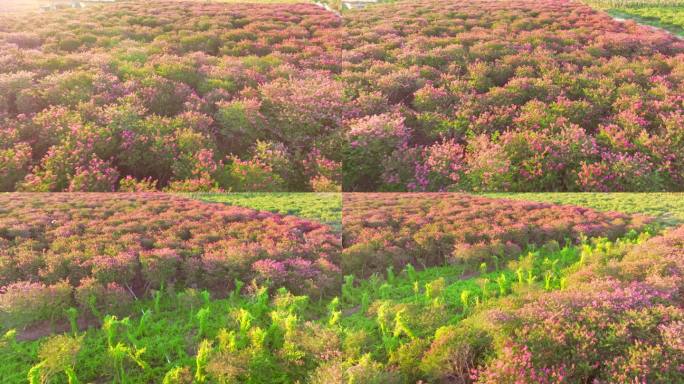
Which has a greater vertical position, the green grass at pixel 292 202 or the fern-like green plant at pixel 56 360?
the green grass at pixel 292 202

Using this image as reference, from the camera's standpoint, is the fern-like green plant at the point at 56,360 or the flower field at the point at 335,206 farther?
the flower field at the point at 335,206

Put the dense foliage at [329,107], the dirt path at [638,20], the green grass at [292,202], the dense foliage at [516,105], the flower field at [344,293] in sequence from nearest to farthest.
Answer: the flower field at [344,293] < the green grass at [292,202] < the dense foliage at [329,107] < the dense foliage at [516,105] < the dirt path at [638,20]

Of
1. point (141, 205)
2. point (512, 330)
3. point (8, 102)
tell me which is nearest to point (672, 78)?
point (512, 330)

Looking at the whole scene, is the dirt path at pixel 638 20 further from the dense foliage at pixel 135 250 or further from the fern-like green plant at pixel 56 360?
the fern-like green plant at pixel 56 360

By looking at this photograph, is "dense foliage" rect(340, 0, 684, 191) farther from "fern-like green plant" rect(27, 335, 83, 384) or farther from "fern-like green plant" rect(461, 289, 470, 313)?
"fern-like green plant" rect(27, 335, 83, 384)

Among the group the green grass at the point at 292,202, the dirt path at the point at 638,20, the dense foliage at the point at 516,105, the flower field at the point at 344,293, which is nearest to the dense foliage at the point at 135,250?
the flower field at the point at 344,293
